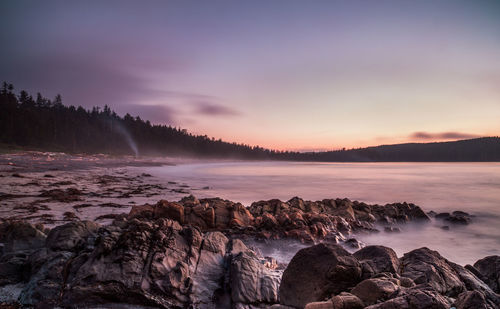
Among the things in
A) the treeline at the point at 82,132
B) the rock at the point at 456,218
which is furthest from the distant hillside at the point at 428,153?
the rock at the point at 456,218

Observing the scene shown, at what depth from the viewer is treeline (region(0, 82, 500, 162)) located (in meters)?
62.2

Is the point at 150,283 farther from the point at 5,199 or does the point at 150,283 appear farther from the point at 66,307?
the point at 5,199

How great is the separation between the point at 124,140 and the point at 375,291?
331ft

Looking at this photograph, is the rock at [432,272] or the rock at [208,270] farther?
the rock at [208,270]

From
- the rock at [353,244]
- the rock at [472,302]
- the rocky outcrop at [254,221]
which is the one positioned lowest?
the rock at [353,244]

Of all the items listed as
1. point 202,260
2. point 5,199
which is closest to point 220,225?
point 202,260

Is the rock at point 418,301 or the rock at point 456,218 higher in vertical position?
the rock at point 418,301

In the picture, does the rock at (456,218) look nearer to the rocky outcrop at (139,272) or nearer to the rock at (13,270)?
the rocky outcrop at (139,272)

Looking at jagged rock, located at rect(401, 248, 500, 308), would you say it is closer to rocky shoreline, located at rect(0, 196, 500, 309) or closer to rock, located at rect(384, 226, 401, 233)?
rocky shoreline, located at rect(0, 196, 500, 309)

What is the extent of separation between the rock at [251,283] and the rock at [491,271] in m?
4.07

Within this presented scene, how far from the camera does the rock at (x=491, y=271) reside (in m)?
4.82

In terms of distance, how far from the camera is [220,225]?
29.9ft

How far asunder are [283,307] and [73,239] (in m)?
4.58

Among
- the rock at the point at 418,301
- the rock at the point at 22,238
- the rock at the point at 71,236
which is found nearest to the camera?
the rock at the point at 418,301
